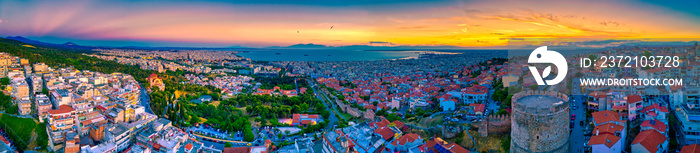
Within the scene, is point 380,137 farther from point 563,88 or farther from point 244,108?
point 244,108

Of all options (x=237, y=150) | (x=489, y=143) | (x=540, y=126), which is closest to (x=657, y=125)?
(x=540, y=126)

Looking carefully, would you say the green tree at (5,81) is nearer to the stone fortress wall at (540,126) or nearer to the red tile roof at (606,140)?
the stone fortress wall at (540,126)

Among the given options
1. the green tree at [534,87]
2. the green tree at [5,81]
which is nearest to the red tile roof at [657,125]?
the green tree at [534,87]

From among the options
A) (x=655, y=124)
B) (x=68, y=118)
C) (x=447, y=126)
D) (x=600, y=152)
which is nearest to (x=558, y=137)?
(x=600, y=152)

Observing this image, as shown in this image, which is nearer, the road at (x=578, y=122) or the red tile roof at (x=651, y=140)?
the red tile roof at (x=651, y=140)

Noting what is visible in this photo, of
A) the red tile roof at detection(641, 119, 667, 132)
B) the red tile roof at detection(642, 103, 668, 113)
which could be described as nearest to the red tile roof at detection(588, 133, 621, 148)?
the red tile roof at detection(641, 119, 667, 132)

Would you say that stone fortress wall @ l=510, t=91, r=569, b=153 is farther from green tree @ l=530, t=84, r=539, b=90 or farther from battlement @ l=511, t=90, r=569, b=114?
green tree @ l=530, t=84, r=539, b=90
